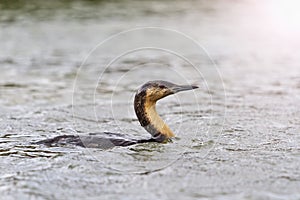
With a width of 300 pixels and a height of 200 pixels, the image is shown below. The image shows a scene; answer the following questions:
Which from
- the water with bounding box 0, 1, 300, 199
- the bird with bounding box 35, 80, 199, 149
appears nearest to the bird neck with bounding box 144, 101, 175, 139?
the bird with bounding box 35, 80, 199, 149

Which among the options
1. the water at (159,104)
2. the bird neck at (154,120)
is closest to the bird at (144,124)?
the bird neck at (154,120)

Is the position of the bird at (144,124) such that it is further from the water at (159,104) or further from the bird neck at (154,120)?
the water at (159,104)

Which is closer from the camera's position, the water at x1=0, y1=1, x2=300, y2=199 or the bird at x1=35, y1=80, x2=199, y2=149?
the water at x1=0, y1=1, x2=300, y2=199

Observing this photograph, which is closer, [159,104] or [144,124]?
[144,124]

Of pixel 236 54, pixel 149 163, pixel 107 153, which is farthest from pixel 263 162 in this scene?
pixel 236 54

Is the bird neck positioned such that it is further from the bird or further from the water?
the water

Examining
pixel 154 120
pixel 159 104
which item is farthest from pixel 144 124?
pixel 159 104

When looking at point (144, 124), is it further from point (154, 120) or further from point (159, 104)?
point (159, 104)
